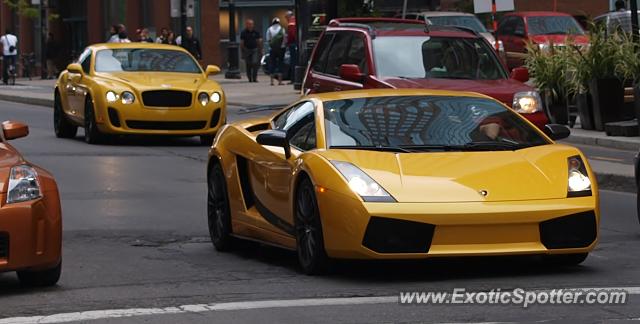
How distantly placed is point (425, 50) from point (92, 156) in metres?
4.98

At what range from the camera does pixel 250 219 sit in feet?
36.4

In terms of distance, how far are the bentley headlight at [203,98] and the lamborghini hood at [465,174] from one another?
41.6 feet

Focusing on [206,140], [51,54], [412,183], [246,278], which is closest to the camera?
[412,183]

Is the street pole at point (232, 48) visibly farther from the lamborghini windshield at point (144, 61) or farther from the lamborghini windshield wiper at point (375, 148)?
the lamborghini windshield wiper at point (375, 148)

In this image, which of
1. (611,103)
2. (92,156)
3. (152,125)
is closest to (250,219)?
(92,156)

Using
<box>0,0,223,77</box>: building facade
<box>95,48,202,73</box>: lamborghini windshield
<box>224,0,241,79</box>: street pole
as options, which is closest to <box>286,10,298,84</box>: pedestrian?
<box>224,0,241,79</box>: street pole

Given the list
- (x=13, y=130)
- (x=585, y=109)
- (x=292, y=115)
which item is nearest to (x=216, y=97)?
(x=585, y=109)

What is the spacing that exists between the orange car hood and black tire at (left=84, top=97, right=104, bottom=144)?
42.2 ft

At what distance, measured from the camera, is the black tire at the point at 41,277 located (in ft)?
30.8

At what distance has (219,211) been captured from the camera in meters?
11.7

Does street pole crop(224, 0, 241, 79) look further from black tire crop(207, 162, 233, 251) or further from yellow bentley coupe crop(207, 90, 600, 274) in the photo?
yellow bentley coupe crop(207, 90, 600, 274)

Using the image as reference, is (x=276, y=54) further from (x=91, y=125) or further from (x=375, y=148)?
(x=375, y=148)

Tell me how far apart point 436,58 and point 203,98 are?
5.18m

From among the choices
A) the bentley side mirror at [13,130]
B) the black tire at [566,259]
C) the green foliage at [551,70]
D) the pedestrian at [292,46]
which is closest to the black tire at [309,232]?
the black tire at [566,259]
